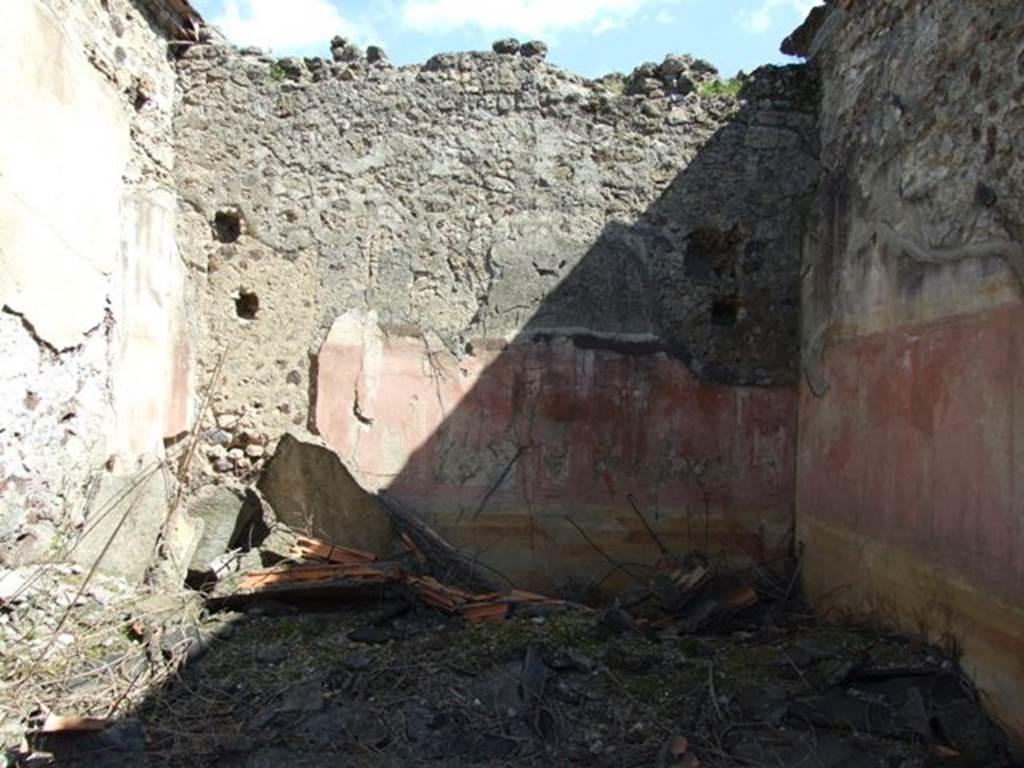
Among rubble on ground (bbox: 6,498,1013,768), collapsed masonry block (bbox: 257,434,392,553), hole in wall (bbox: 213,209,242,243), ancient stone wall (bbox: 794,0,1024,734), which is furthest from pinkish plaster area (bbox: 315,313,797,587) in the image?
hole in wall (bbox: 213,209,242,243)

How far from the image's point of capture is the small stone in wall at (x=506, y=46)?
556cm

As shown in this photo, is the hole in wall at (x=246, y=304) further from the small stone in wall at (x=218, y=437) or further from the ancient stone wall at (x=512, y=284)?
the small stone in wall at (x=218, y=437)

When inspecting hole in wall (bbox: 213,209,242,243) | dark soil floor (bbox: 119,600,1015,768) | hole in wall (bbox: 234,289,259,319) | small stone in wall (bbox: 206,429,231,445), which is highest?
hole in wall (bbox: 213,209,242,243)

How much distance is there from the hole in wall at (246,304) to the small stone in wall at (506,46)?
2.22 m

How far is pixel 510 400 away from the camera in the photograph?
5.42 m

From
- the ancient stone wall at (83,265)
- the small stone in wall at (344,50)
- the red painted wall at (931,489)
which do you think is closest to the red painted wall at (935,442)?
the red painted wall at (931,489)

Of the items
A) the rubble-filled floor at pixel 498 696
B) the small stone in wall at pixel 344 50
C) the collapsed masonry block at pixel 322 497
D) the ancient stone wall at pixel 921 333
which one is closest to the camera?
the rubble-filled floor at pixel 498 696

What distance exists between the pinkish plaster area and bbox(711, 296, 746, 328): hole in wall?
1.44 feet

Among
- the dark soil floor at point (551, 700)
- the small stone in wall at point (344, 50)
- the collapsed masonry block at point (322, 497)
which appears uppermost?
the small stone in wall at point (344, 50)

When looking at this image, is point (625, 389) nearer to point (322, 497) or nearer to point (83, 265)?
point (322, 497)

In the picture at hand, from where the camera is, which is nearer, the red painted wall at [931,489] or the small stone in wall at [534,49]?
the red painted wall at [931,489]

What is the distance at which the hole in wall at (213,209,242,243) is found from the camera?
5.31 m

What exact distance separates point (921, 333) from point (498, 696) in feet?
8.41

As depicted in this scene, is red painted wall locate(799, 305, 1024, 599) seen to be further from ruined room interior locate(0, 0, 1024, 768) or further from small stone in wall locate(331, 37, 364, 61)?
small stone in wall locate(331, 37, 364, 61)
